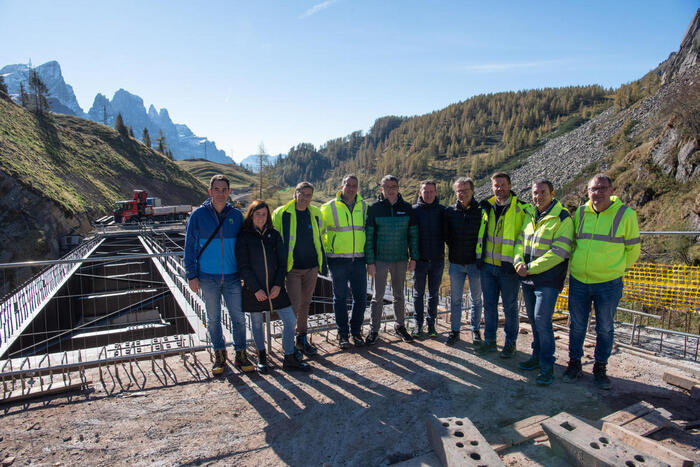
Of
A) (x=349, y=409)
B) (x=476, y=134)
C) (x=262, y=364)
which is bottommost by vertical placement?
(x=349, y=409)

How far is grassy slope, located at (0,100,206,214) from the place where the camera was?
32.7 meters

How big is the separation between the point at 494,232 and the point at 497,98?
178 m

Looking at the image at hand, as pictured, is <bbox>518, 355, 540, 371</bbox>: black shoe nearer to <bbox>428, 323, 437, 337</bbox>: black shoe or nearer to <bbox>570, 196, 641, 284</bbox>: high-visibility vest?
<bbox>570, 196, 641, 284</bbox>: high-visibility vest

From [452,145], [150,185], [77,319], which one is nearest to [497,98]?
[452,145]

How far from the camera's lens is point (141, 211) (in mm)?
36406

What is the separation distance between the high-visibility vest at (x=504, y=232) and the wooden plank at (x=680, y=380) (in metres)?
1.77

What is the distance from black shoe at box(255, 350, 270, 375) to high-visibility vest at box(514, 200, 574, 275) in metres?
2.93

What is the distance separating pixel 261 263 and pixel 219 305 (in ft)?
2.30

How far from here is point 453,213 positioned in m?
4.61

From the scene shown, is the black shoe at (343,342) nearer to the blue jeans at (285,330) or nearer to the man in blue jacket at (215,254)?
the blue jeans at (285,330)

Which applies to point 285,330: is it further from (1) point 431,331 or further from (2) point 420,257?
(1) point 431,331

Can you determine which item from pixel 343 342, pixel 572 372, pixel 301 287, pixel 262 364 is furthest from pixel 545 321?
pixel 262 364

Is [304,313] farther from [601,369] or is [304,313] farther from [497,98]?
[497,98]

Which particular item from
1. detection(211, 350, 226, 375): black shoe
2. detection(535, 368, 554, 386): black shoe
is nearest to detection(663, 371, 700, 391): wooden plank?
detection(535, 368, 554, 386): black shoe
